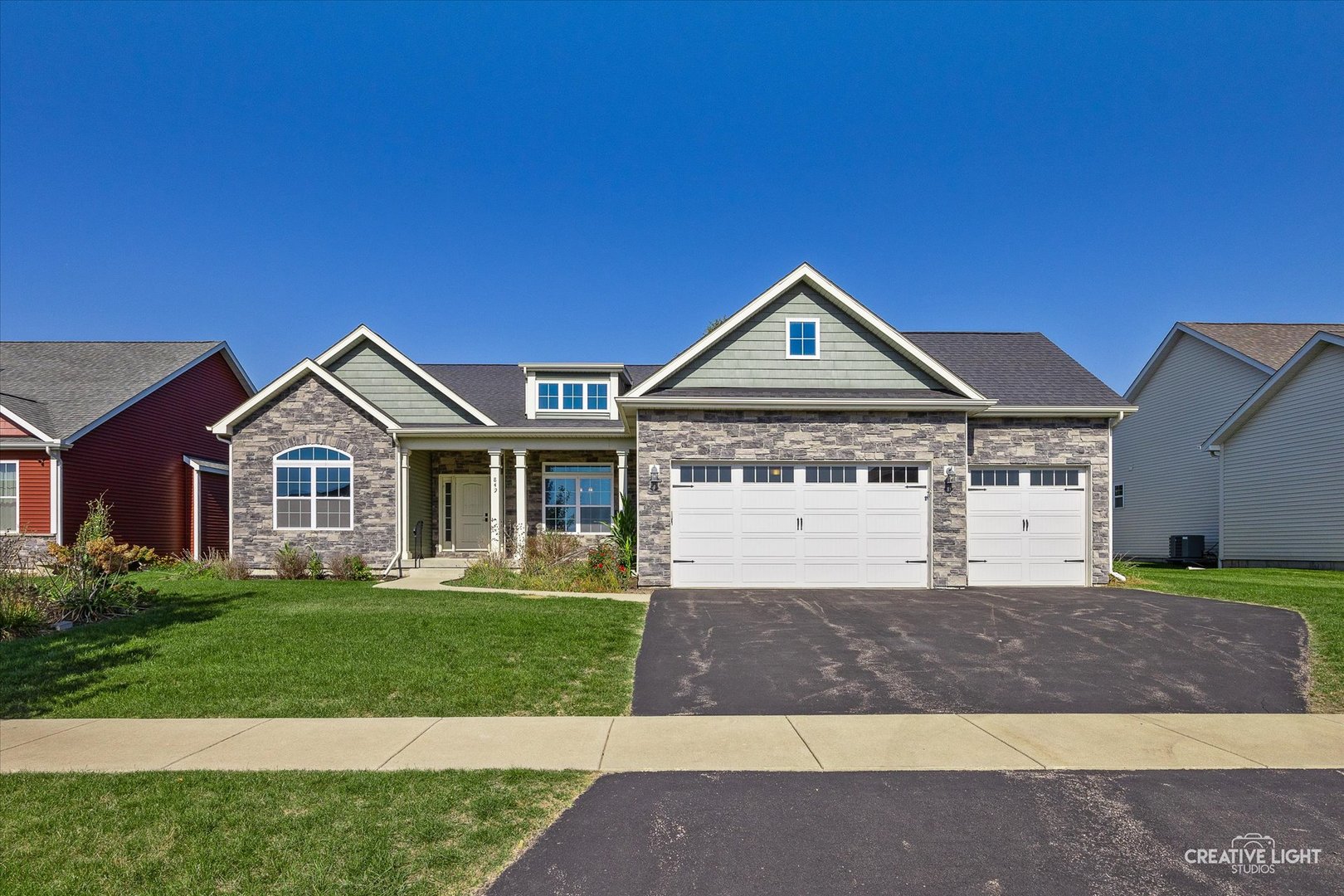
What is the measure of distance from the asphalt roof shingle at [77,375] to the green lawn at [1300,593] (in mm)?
26072

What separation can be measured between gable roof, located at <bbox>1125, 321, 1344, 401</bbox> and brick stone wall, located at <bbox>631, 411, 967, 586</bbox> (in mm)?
14613

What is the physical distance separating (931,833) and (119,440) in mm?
24608

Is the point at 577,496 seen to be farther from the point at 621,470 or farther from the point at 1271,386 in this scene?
the point at 1271,386

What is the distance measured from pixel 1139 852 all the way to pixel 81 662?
10.6 metres

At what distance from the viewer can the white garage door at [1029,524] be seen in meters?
16.0

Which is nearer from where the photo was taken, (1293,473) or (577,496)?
(577,496)

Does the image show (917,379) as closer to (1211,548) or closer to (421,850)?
(421,850)

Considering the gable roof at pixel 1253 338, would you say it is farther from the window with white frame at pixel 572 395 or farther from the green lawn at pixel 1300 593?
the window with white frame at pixel 572 395

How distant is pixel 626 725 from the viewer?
6.70 m

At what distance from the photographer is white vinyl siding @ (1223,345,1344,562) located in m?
19.8

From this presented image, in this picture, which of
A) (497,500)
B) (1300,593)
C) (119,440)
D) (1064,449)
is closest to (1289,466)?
(1300,593)

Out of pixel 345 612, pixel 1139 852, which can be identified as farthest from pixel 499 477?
pixel 1139 852

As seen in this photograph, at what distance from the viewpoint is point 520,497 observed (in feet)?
62.3

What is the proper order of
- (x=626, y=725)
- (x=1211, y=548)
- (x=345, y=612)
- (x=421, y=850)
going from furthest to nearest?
(x=1211, y=548)
(x=345, y=612)
(x=626, y=725)
(x=421, y=850)
